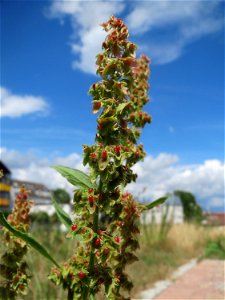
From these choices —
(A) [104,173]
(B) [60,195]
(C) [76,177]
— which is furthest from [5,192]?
(A) [104,173]

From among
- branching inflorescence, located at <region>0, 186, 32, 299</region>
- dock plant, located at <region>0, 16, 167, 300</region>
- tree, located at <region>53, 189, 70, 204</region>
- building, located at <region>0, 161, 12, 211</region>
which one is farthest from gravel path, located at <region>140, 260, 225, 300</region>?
building, located at <region>0, 161, 12, 211</region>

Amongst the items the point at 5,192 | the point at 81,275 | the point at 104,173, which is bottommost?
the point at 81,275

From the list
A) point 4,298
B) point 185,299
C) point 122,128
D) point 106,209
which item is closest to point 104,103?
point 122,128

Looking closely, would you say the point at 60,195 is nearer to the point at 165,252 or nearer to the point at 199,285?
the point at 199,285

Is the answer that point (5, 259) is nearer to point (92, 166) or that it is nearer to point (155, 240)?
point (92, 166)

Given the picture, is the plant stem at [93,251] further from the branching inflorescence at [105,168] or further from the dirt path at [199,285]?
the dirt path at [199,285]

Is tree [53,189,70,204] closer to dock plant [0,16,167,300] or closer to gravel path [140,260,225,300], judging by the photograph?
gravel path [140,260,225,300]
